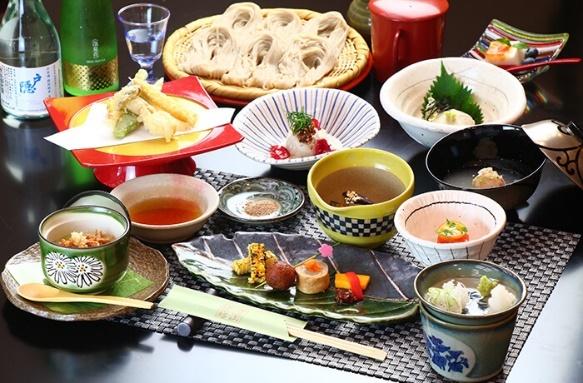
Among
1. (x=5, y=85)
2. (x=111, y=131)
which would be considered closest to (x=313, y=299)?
(x=111, y=131)

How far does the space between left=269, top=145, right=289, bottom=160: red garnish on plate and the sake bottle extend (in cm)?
43

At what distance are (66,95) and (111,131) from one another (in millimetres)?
310

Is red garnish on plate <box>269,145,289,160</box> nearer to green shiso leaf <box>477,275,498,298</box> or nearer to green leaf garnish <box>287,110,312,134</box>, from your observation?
green leaf garnish <box>287,110,312,134</box>

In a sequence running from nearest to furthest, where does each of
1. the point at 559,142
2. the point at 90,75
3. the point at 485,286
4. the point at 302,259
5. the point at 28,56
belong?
the point at 485,286
the point at 302,259
the point at 559,142
the point at 28,56
the point at 90,75

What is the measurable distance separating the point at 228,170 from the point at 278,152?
0.31ft

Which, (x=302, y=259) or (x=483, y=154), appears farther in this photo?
(x=483, y=154)

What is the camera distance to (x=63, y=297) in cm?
171

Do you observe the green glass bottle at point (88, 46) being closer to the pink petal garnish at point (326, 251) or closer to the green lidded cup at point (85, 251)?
the green lidded cup at point (85, 251)

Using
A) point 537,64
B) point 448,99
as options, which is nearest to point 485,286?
point 448,99

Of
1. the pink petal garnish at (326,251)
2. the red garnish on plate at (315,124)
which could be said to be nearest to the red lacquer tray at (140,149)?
the red garnish on plate at (315,124)

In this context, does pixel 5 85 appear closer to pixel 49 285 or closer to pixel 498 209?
pixel 49 285

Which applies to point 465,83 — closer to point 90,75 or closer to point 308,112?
point 308,112

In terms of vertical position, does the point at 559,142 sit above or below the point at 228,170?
above

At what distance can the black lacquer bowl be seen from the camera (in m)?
2.04
